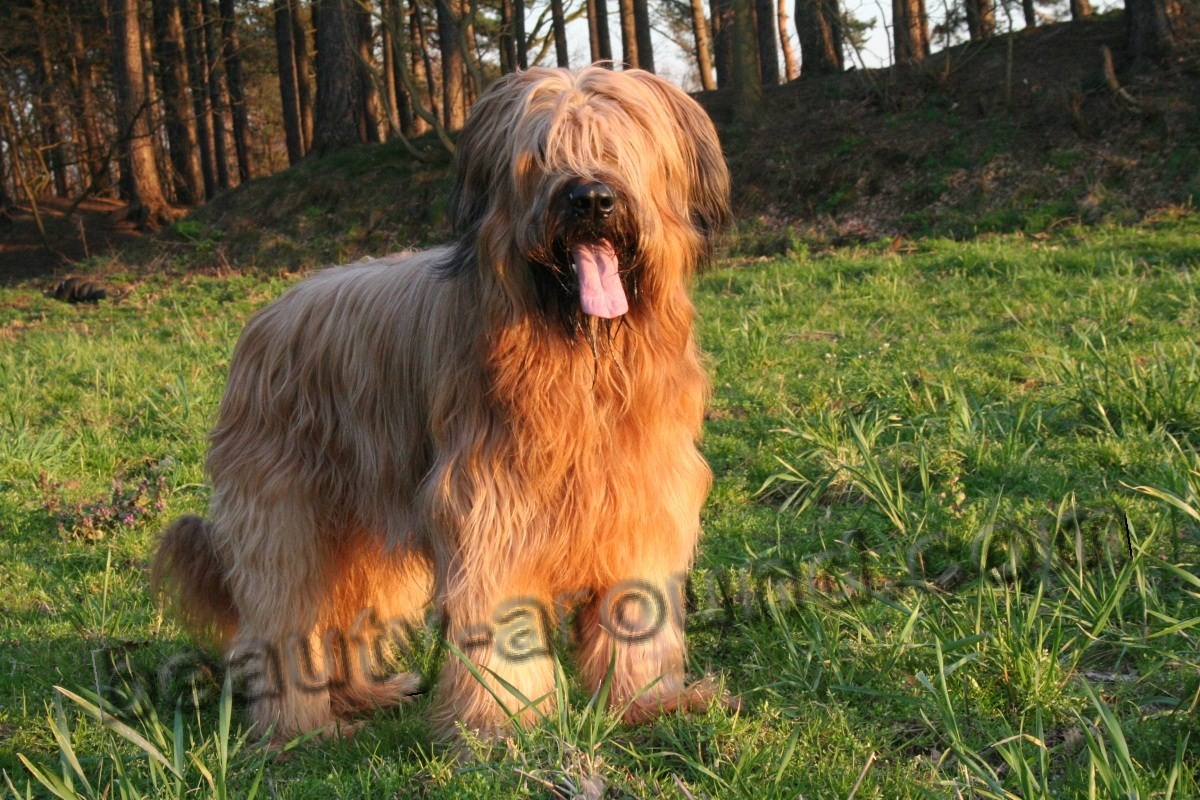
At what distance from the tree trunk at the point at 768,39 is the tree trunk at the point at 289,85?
9.67m

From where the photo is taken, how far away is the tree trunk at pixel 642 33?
22359 millimetres

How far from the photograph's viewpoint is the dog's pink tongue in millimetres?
2770

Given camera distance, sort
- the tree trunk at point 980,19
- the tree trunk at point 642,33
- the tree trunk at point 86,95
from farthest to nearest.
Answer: the tree trunk at point 642,33 → the tree trunk at point 86,95 → the tree trunk at point 980,19

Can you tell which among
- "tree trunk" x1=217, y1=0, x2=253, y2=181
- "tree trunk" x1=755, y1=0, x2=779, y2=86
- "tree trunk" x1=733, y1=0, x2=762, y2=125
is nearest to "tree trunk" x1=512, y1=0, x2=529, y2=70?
"tree trunk" x1=755, y1=0, x2=779, y2=86

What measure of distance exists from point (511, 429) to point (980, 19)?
17.2 m

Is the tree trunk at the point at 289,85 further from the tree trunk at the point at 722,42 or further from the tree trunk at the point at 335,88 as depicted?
the tree trunk at the point at 722,42

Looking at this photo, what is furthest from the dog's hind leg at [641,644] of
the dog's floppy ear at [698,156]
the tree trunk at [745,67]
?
the tree trunk at [745,67]

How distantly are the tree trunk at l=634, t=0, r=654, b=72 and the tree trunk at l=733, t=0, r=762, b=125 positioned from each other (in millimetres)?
7047

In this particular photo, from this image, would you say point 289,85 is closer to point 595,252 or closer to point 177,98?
point 177,98

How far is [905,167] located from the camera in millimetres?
13500

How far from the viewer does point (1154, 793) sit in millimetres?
2418

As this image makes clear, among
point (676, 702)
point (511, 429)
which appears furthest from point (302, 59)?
point (676, 702)

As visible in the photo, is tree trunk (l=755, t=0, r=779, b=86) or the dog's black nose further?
tree trunk (l=755, t=0, r=779, b=86)

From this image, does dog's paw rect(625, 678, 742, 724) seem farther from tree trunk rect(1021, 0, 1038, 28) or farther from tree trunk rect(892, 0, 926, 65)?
tree trunk rect(1021, 0, 1038, 28)
